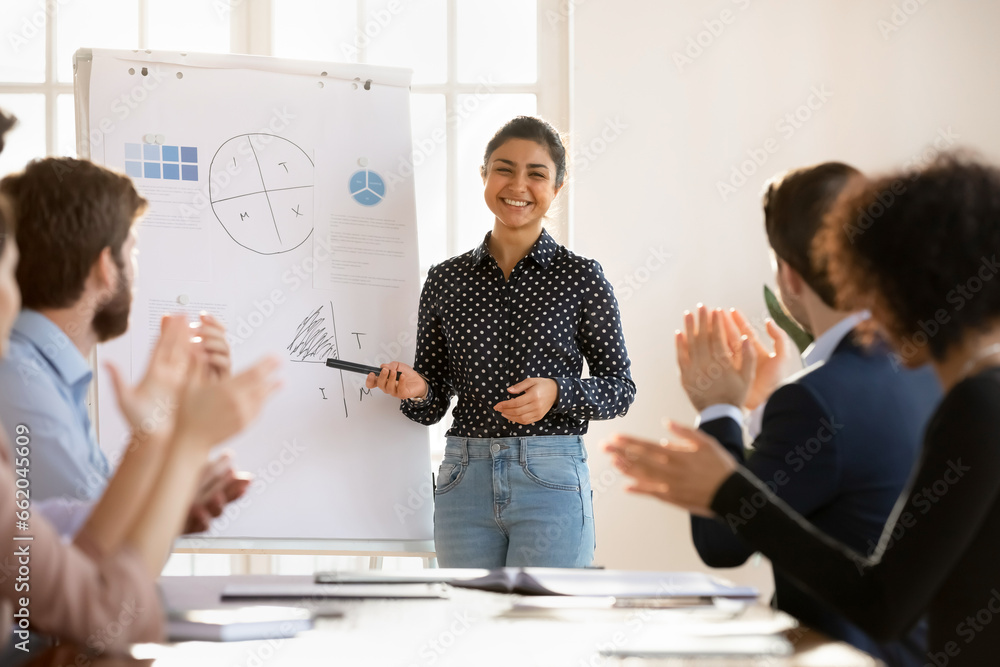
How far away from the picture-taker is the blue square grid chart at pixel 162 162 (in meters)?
2.51

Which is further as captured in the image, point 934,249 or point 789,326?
point 789,326

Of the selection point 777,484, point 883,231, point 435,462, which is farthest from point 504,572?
point 435,462

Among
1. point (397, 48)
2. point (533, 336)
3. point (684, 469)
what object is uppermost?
point (397, 48)

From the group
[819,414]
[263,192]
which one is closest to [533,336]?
[263,192]

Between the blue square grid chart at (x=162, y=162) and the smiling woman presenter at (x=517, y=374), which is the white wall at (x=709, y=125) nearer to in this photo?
the smiling woman presenter at (x=517, y=374)

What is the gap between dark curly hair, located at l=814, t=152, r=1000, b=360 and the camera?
96 centimetres

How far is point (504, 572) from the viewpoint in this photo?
1324 millimetres

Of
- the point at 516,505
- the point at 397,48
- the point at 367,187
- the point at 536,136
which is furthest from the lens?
the point at 397,48

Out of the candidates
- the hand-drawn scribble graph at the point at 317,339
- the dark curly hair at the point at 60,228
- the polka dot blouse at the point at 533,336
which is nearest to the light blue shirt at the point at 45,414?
the dark curly hair at the point at 60,228

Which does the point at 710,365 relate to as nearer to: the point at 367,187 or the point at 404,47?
the point at 367,187

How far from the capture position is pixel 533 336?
221cm

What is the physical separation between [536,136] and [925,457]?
162 cm

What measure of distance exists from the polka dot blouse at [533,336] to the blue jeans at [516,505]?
48 millimetres

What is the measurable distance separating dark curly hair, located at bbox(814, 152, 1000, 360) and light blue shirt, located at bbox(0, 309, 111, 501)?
93 cm
